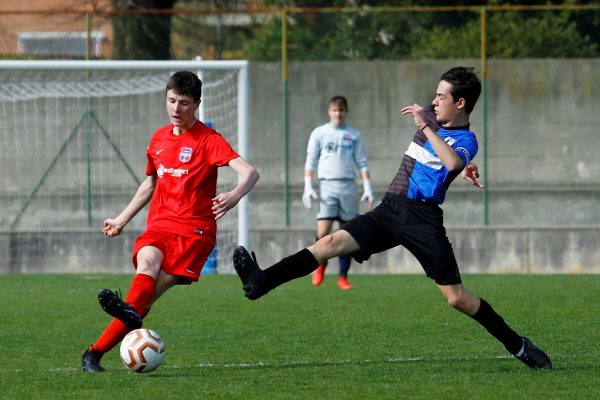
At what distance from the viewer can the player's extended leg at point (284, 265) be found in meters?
6.79

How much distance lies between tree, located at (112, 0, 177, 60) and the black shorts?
37.9 ft

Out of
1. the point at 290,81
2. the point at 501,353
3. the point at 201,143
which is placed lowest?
the point at 501,353

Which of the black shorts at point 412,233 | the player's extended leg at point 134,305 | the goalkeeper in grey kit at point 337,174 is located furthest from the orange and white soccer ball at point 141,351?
the goalkeeper in grey kit at point 337,174

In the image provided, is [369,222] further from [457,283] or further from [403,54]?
[403,54]

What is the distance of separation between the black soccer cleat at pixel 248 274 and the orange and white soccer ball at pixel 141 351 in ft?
1.90

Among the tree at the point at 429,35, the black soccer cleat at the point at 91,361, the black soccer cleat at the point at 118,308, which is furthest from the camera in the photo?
the tree at the point at 429,35

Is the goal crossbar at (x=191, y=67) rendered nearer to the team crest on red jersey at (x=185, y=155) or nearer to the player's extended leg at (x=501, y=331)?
the team crest on red jersey at (x=185, y=155)

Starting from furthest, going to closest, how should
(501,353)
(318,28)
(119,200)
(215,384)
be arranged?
1. (318,28)
2. (119,200)
3. (501,353)
4. (215,384)

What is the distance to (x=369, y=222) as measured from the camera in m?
7.19

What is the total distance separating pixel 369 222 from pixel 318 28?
1154 cm

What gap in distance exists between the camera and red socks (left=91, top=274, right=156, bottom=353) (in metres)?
6.85

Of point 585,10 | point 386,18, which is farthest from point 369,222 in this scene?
point 585,10

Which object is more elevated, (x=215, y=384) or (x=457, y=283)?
(x=457, y=283)

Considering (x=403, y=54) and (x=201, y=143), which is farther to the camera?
(x=403, y=54)
